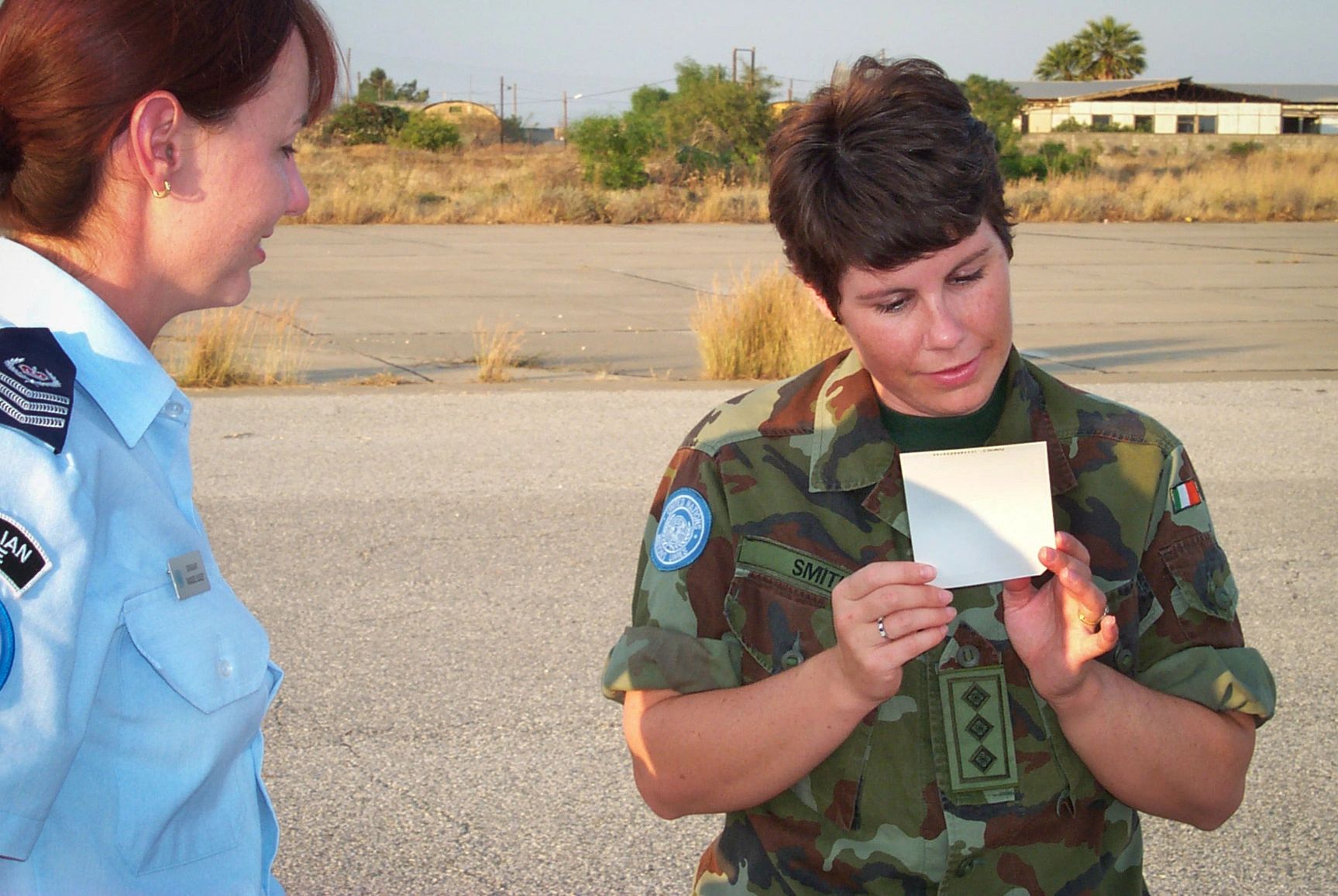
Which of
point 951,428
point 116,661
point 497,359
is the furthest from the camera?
point 497,359

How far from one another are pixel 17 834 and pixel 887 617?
3.10ft

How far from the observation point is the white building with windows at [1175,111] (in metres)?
74.4

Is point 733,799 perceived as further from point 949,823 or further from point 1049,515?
point 1049,515

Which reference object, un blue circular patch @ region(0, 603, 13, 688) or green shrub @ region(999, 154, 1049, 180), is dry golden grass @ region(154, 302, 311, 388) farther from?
green shrub @ region(999, 154, 1049, 180)

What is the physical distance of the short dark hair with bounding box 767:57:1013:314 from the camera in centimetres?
193

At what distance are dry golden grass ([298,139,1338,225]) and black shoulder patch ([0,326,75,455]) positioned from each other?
25222 millimetres

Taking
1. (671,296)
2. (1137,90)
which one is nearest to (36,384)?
(671,296)

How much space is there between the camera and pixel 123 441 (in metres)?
A: 1.49

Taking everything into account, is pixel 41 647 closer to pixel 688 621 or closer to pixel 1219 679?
pixel 688 621

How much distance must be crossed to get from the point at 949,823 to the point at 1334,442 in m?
6.55

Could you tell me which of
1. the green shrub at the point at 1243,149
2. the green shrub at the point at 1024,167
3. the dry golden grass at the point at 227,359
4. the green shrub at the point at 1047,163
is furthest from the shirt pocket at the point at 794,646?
the green shrub at the point at 1243,149

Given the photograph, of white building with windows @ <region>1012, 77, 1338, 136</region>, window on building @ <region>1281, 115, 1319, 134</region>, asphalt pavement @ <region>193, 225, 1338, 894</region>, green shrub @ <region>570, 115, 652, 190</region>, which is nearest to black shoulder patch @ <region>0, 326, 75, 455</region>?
asphalt pavement @ <region>193, 225, 1338, 894</region>

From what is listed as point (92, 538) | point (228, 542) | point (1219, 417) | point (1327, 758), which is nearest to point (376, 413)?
point (228, 542)

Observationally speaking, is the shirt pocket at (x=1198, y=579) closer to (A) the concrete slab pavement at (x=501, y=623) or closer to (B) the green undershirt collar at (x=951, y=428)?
(B) the green undershirt collar at (x=951, y=428)
